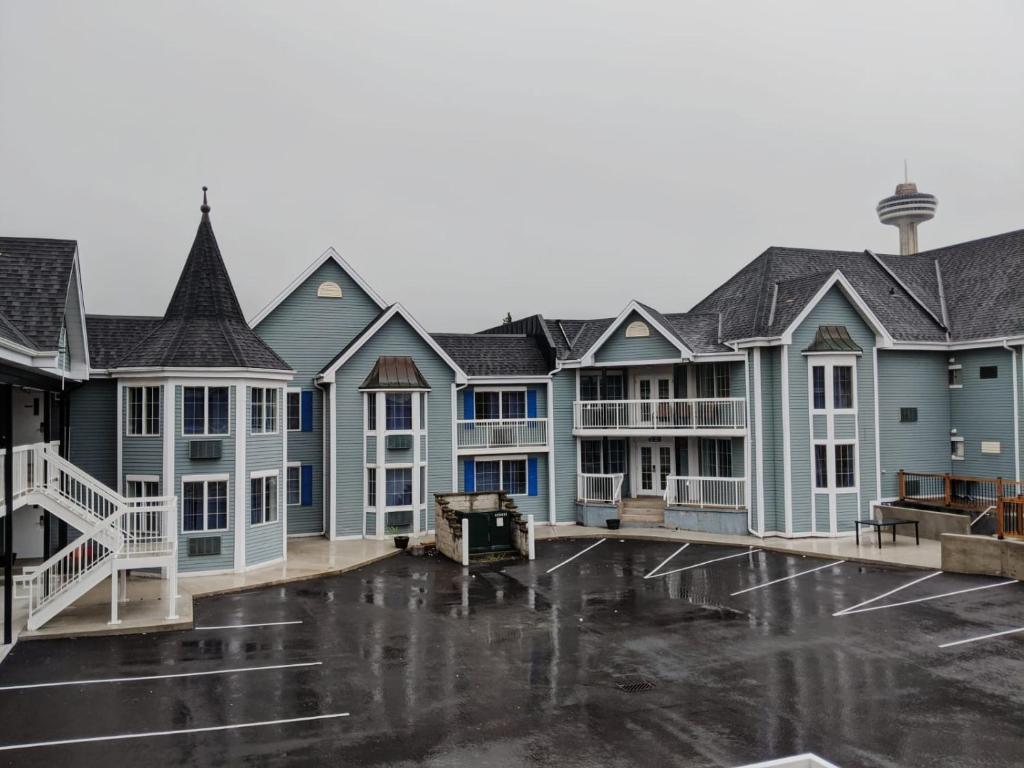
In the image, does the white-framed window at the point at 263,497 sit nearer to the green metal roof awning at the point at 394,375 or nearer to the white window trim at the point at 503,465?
the green metal roof awning at the point at 394,375

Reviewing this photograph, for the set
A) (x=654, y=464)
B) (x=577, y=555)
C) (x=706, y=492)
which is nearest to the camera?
(x=577, y=555)

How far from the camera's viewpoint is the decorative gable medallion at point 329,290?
2611 centimetres

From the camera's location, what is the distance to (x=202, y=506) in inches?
779

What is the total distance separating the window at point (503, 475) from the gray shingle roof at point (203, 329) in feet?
27.9

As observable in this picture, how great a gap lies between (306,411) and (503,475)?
7.18 meters

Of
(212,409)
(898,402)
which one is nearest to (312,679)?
(212,409)

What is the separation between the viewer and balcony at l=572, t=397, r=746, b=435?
25125 millimetres

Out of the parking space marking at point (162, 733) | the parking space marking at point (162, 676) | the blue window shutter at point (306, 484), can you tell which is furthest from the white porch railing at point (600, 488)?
the parking space marking at point (162, 733)

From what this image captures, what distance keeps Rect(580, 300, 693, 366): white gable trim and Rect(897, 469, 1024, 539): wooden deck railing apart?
8127 mm

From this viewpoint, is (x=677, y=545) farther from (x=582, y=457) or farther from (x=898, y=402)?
(x=898, y=402)

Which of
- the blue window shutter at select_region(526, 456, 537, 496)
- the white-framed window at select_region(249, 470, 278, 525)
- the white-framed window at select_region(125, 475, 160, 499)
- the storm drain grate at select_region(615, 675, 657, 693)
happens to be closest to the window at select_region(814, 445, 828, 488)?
the blue window shutter at select_region(526, 456, 537, 496)

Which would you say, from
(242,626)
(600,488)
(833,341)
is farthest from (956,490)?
(242,626)

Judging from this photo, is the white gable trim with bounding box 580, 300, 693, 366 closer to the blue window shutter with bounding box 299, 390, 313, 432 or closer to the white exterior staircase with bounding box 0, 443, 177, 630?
the blue window shutter with bounding box 299, 390, 313, 432

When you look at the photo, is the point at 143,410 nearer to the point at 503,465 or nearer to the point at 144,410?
the point at 144,410
